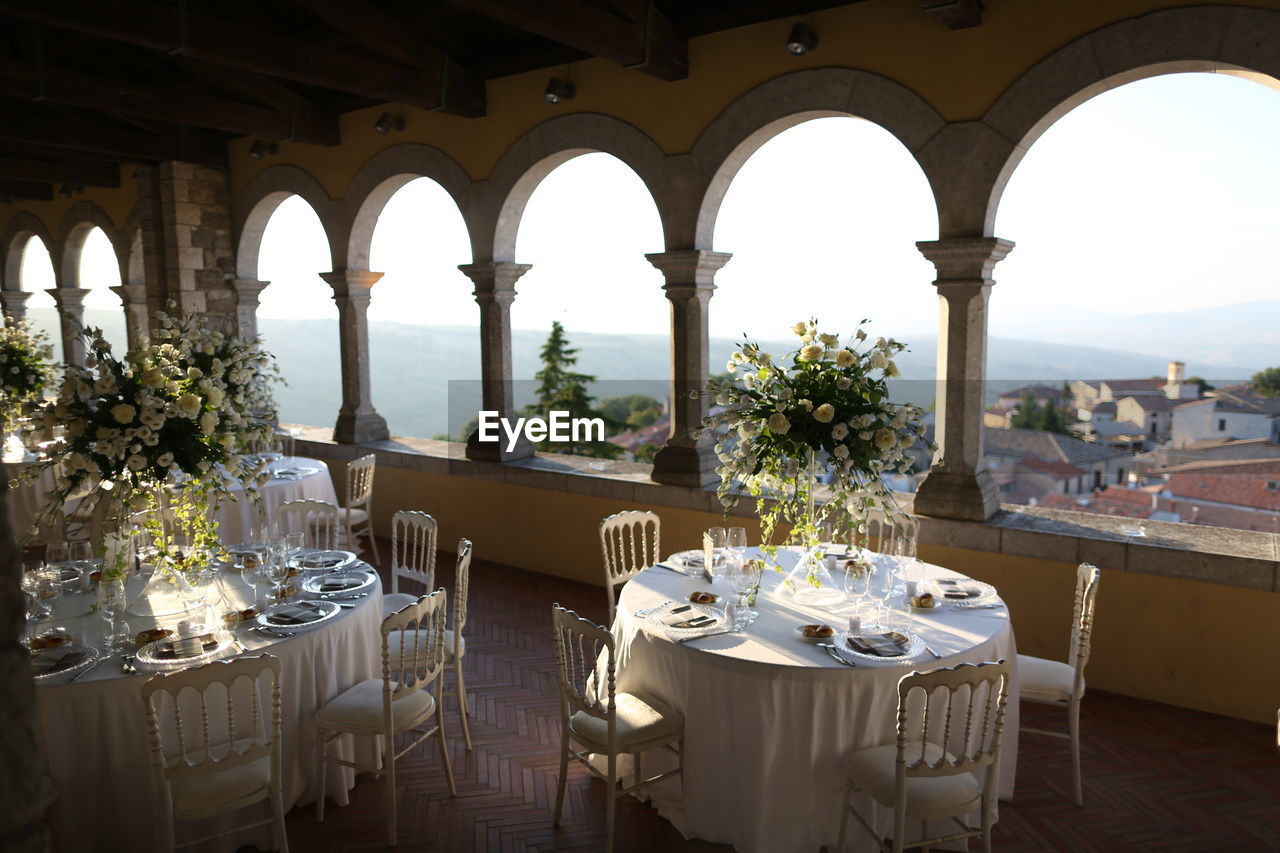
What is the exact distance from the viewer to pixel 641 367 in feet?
100

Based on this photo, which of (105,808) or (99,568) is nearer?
(105,808)

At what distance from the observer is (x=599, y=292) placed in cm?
2816

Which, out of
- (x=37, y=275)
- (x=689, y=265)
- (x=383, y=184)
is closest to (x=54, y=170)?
(x=37, y=275)

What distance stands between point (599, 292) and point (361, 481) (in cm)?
2246

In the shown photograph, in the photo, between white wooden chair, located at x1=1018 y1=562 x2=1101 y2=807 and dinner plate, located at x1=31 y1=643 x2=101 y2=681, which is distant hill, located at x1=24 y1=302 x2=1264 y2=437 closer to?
white wooden chair, located at x1=1018 y1=562 x2=1101 y2=807

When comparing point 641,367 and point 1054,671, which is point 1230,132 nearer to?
point 641,367

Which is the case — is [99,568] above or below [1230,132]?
below

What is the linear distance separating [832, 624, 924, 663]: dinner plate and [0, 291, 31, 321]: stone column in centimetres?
1286

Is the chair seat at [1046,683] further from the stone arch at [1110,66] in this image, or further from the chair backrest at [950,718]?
the stone arch at [1110,66]

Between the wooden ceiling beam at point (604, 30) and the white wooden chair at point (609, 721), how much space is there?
3.05 meters

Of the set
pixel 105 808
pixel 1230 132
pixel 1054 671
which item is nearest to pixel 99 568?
pixel 105 808

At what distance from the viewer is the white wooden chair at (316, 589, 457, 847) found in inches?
114

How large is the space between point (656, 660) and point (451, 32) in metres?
4.86

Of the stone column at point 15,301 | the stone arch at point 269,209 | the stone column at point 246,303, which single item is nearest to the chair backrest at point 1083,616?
the stone arch at point 269,209
